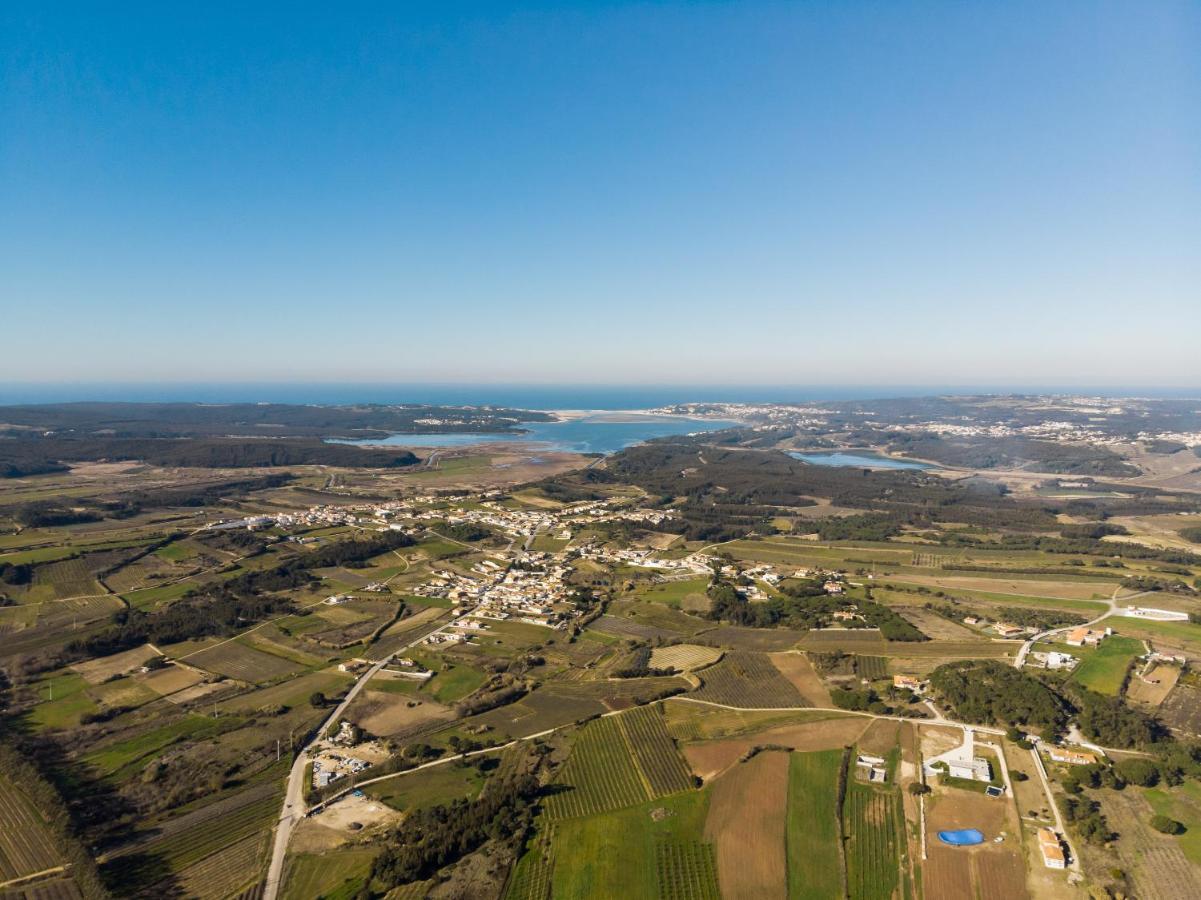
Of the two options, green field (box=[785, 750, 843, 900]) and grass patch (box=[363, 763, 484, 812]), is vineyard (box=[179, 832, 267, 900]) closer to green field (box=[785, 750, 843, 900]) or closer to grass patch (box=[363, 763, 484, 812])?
grass patch (box=[363, 763, 484, 812])

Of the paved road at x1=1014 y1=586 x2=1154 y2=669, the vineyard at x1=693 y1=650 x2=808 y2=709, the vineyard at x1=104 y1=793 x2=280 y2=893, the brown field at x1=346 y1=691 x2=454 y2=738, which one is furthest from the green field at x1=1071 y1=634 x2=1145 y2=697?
the vineyard at x1=104 y1=793 x2=280 y2=893

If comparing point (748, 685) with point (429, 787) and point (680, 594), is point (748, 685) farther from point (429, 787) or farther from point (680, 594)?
point (429, 787)

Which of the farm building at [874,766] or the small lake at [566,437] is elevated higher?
the small lake at [566,437]

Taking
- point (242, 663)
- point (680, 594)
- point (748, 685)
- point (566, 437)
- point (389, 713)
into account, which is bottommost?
point (748, 685)

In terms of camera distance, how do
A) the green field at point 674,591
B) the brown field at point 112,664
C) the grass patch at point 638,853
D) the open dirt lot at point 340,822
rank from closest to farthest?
the grass patch at point 638,853 < the open dirt lot at point 340,822 < the brown field at point 112,664 < the green field at point 674,591

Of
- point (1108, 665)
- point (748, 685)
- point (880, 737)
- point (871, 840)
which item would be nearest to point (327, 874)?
point (871, 840)

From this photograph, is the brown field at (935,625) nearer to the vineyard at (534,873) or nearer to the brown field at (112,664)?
the vineyard at (534,873)

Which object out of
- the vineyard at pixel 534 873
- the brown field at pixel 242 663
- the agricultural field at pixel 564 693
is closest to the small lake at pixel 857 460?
the agricultural field at pixel 564 693
